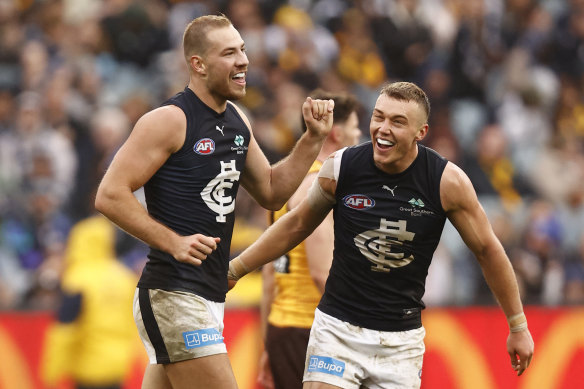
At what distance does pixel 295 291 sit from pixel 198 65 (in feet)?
6.81

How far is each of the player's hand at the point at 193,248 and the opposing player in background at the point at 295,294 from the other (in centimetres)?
151

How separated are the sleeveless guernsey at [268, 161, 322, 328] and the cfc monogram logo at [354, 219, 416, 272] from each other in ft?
4.15

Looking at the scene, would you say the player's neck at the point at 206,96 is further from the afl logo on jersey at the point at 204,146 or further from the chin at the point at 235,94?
the afl logo on jersey at the point at 204,146

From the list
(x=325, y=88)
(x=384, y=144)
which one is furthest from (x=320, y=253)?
(x=325, y=88)

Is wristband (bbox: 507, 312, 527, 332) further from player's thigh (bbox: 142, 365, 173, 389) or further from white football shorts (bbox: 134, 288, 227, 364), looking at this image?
player's thigh (bbox: 142, 365, 173, 389)

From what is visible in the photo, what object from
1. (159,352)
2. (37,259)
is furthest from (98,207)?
(37,259)

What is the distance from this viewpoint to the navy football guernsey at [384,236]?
5820 mm

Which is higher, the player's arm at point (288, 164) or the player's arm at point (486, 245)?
the player's arm at point (288, 164)

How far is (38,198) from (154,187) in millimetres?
6803

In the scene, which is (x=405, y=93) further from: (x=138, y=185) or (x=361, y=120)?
(x=361, y=120)

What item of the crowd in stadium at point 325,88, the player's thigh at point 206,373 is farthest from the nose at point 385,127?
the crowd in stadium at point 325,88

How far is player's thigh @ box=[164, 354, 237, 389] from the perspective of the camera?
17.9 feet

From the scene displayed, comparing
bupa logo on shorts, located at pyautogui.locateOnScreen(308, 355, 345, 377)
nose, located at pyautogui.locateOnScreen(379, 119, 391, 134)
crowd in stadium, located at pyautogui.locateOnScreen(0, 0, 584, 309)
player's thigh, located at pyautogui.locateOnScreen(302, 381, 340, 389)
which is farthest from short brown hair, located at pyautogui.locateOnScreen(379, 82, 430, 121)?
crowd in stadium, located at pyautogui.locateOnScreen(0, 0, 584, 309)

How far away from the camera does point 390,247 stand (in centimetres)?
586
